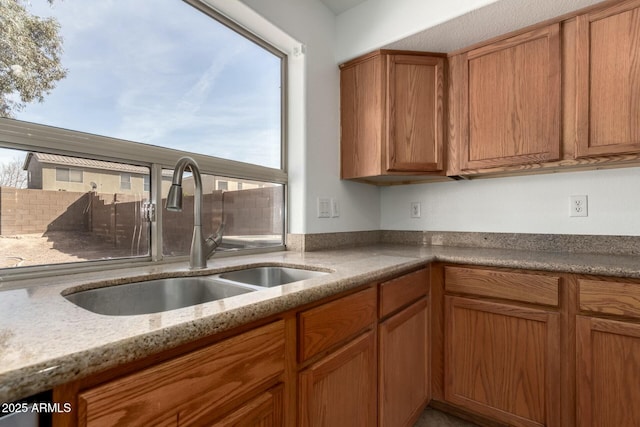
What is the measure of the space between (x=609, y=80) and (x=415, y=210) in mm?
1213

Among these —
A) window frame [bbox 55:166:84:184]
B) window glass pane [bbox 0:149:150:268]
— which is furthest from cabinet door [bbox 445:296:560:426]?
window frame [bbox 55:166:84:184]

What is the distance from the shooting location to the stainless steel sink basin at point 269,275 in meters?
1.30

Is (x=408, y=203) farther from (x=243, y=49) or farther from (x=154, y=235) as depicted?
(x=154, y=235)

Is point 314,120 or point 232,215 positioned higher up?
point 314,120

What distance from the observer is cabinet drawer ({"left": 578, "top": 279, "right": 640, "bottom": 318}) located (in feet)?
3.81

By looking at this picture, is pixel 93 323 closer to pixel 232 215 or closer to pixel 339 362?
pixel 339 362

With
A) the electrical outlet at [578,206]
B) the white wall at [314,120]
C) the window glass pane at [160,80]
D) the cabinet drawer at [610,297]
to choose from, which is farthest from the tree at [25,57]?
the electrical outlet at [578,206]

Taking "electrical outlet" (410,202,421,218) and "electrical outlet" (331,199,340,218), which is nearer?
"electrical outlet" (331,199,340,218)

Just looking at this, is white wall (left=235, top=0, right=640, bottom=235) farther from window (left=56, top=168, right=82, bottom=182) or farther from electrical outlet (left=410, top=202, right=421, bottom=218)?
window (left=56, top=168, right=82, bottom=182)

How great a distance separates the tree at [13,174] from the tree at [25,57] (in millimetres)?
146

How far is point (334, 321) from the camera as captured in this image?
976 millimetres

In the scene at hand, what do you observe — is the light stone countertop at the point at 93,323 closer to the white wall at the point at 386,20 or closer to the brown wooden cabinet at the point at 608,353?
the brown wooden cabinet at the point at 608,353

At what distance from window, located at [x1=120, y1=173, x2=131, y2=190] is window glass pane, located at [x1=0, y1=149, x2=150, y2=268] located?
13 millimetres

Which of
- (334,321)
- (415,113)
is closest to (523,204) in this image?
(415,113)
